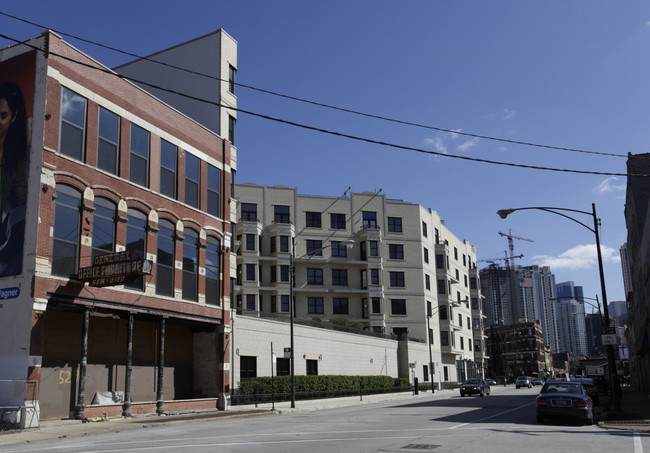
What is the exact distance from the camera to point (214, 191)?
33.4 m

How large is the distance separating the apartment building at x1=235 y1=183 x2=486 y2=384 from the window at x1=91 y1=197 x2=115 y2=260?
3845 cm

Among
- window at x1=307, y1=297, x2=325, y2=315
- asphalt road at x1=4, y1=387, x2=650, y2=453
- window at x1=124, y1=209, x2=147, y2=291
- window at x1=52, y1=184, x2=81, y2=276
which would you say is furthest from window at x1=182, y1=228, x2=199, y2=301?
window at x1=307, y1=297, x2=325, y2=315

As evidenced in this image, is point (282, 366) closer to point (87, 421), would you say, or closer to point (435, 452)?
point (87, 421)

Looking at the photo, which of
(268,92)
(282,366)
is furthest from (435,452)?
(282,366)

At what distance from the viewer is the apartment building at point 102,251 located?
22.2m

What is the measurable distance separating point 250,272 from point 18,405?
146 feet

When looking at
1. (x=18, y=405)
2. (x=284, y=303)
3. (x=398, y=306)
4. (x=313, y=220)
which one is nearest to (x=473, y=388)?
(x=284, y=303)

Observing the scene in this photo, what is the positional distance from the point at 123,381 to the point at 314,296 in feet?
141

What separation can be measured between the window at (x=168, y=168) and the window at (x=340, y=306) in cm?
4181

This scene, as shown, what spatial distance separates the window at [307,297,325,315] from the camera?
68.7 meters

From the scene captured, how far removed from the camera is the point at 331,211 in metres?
72.0

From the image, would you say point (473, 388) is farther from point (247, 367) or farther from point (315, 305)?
point (315, 305)

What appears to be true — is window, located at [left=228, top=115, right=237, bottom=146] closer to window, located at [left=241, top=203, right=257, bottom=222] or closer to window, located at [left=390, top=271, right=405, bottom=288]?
window, located at [left=241, top=203, right=257, bottom=222]

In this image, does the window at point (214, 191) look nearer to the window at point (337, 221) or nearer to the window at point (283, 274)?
the window at point (283, 274)
